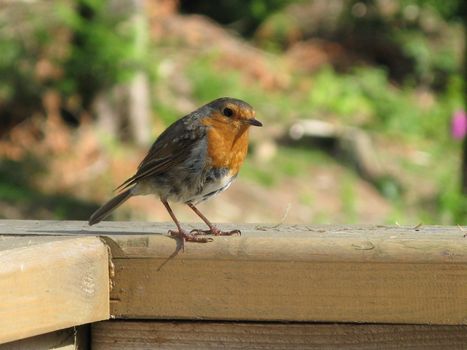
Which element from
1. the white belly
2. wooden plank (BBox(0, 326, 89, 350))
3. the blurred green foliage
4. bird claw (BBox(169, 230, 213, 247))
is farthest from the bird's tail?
the blurred green foliage

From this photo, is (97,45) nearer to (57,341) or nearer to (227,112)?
(227,112)

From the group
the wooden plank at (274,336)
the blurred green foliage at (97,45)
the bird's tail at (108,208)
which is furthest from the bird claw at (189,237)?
the blurred green foliage at (97,45)

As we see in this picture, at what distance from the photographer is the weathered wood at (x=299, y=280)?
1.78 m

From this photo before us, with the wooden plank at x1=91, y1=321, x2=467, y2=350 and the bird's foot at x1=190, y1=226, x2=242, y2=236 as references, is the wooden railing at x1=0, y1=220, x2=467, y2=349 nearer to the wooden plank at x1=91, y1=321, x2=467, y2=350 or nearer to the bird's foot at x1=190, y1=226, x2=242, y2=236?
the wooden plank at x1=91, y1=321, x2=467, y2=350

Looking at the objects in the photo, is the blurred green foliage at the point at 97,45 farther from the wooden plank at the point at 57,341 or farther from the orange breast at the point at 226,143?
the wooden plank at the point at 57,341

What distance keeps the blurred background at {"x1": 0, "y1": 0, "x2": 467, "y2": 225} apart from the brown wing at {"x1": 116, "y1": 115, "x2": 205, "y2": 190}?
10.3 ft

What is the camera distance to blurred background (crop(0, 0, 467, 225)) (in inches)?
312

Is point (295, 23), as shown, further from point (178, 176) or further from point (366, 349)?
point (366, 349)

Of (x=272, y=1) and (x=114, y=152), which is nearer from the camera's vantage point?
(x=114, y=152)

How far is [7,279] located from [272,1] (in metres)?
13.0

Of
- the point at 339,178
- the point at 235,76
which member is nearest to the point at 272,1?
the point at 235,76

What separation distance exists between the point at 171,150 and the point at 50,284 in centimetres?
142

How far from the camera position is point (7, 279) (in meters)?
1.64

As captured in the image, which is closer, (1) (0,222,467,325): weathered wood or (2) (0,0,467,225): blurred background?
(1) (0,222,467,325): weathered wood
